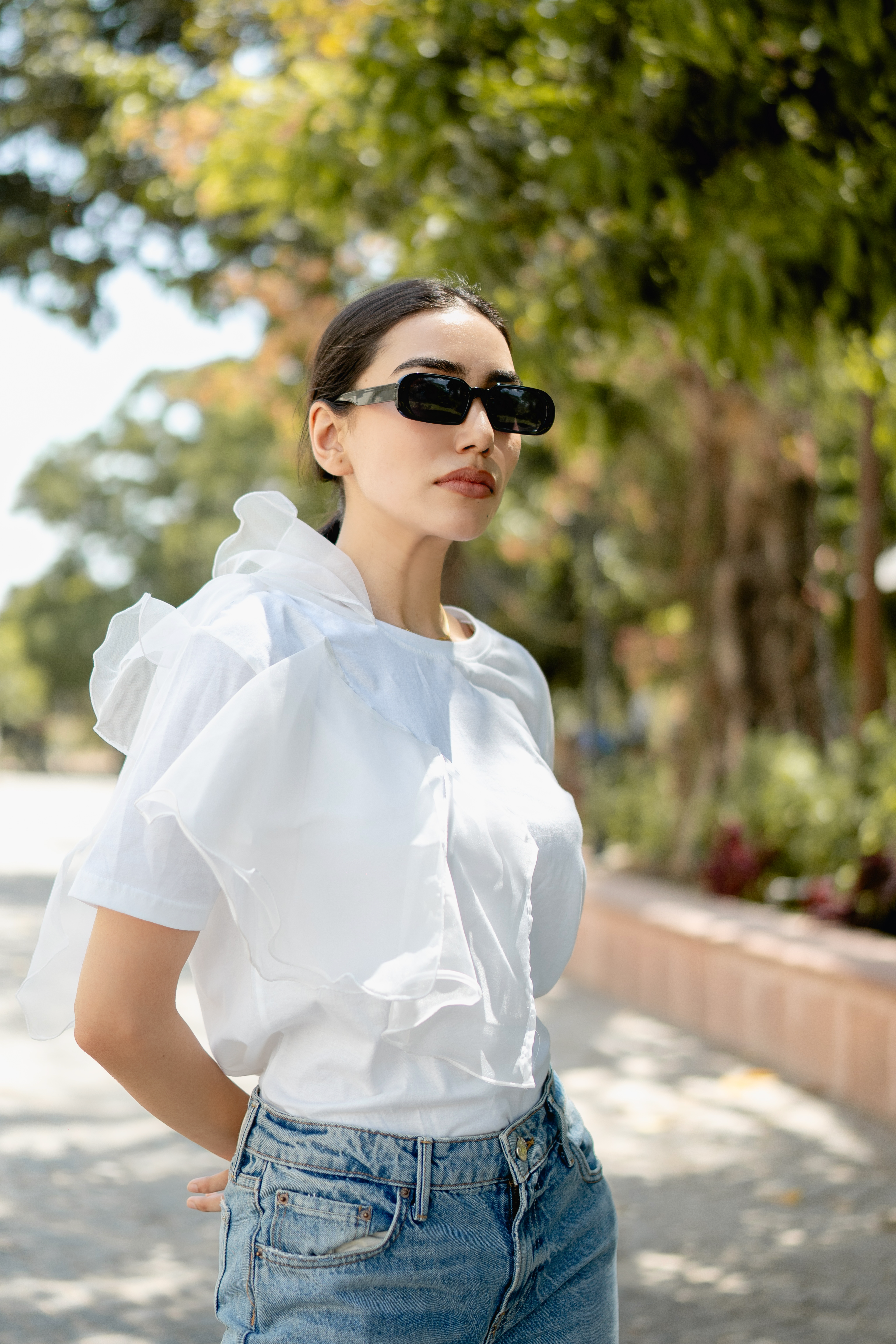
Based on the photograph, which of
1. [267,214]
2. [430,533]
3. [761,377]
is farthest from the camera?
[267,214]

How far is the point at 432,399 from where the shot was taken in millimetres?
1685

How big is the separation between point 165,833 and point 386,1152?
0.41m

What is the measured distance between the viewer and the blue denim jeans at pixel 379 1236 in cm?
144

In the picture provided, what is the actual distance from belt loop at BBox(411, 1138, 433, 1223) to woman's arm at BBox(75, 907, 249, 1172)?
237 millimetres

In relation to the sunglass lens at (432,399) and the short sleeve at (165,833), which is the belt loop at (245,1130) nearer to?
the short sleeve at (165,833)

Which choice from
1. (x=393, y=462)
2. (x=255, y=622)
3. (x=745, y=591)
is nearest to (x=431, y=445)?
(x=393, y=462)

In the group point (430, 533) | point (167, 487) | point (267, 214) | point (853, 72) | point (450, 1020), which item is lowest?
point (167, 487)

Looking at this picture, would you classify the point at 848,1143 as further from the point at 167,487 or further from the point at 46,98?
Answer: the point at 167,487

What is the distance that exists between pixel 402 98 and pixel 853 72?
4.00 ft

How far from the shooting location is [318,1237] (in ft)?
4.75

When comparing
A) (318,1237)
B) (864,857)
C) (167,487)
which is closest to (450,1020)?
(318,1237)

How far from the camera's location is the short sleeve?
4.64 feet

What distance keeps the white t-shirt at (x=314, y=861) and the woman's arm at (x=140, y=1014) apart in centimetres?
3

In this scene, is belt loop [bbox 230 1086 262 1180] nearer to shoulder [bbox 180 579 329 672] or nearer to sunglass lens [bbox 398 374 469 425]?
shoulder [bbox 180 579 329 672]
